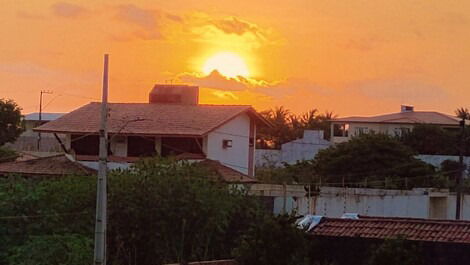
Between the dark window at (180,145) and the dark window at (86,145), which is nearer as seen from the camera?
the dark window at (180,145)

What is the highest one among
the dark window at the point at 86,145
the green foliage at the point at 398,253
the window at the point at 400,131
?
the window at the point at 400,131

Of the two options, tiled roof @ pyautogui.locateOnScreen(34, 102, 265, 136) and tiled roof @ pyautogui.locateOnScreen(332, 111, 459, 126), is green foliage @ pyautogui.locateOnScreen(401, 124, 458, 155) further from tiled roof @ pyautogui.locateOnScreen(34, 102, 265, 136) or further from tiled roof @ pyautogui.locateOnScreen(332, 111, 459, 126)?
tiled roof @ pyautogui.locateOnScreen(34, 102, 265, 136)

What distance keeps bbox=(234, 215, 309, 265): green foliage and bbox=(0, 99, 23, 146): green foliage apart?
35.6m

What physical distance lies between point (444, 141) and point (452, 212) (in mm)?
24944

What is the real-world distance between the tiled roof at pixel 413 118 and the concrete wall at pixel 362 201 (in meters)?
34.7

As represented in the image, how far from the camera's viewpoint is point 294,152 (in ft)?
232

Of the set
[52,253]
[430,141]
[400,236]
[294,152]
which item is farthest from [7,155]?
[430,141]

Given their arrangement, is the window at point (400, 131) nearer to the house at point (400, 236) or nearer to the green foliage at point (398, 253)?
the house at point (400, 236)

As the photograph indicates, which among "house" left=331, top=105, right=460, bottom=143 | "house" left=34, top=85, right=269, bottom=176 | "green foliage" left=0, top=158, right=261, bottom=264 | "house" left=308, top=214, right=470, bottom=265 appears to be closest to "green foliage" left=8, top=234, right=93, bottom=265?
"green foliage" left=0, top=158, right=261, bottom=264

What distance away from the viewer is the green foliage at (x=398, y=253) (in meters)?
21.8

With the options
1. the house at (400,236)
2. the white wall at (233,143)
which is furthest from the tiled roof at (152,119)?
the house at (400,236)

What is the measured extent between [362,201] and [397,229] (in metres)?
13.8

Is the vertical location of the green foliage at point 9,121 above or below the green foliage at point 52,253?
above

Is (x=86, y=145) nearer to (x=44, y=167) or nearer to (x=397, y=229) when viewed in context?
(x=44, y=167)
